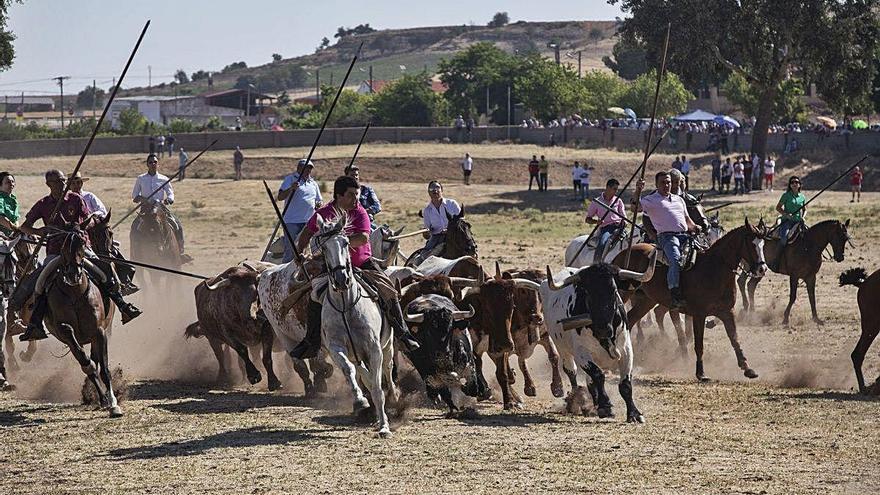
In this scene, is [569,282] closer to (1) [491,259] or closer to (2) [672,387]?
(2) [672,387]

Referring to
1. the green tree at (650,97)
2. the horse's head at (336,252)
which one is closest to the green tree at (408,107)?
the green tree at (650,97)

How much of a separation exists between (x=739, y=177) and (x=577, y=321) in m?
40.8

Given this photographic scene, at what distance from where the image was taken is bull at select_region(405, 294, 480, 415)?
50.1ft

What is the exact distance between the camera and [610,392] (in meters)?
17.0

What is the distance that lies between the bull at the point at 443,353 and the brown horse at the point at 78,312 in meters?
3.15

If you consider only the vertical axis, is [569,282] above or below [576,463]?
above

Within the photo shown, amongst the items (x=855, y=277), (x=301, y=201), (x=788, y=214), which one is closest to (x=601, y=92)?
(x=788, y=214)

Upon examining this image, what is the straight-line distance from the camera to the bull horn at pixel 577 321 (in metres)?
15.4

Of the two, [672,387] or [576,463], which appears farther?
[672,387]

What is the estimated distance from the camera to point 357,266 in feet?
49.7

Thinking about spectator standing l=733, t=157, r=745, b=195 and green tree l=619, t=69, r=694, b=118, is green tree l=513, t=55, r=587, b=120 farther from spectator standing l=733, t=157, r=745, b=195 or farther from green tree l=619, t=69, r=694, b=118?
spectator standing l=733, t=157, r=745, b=195

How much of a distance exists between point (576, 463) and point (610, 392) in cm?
433

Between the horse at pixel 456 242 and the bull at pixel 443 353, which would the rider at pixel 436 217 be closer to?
the horse at pixel 456 242

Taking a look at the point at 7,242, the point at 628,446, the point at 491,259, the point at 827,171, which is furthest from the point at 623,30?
the point at 628,446
